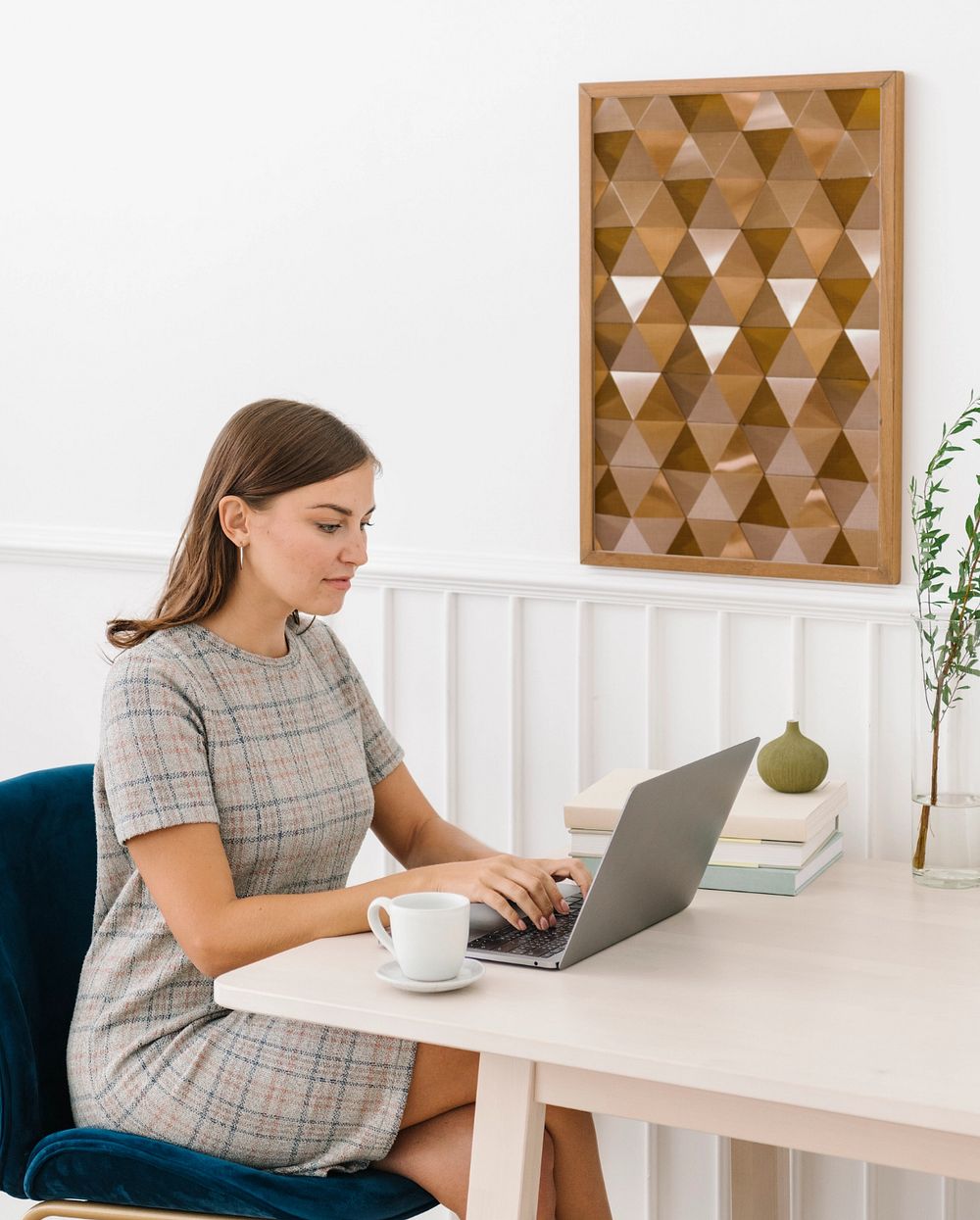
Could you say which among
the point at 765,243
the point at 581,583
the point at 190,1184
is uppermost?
the point at 765,243

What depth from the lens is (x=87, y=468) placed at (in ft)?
8.64

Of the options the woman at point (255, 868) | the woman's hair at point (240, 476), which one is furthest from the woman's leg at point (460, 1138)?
the woman's hair at point (240, 476)

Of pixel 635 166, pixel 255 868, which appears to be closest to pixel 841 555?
pixel 635 166

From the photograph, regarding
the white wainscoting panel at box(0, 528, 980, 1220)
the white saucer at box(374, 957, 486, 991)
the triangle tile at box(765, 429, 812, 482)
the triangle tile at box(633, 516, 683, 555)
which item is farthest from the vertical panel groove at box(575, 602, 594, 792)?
the white saucer at box(374, 957, 486, 991)

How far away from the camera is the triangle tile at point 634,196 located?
2.13 meters

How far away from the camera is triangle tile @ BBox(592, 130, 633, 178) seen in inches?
84.2

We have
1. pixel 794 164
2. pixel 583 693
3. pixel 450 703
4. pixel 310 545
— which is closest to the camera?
pixel 310 545

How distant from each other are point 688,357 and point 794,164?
28cm

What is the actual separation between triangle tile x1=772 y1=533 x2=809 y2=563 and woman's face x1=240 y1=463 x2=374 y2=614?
60cm

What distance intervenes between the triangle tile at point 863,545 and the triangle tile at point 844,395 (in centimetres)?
14

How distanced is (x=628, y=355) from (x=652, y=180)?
0.75ft

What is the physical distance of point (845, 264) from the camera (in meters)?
2.03

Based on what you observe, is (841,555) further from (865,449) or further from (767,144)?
(767,144)

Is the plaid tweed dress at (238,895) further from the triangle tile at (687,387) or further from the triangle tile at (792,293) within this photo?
the triangle tile at (792,293)
